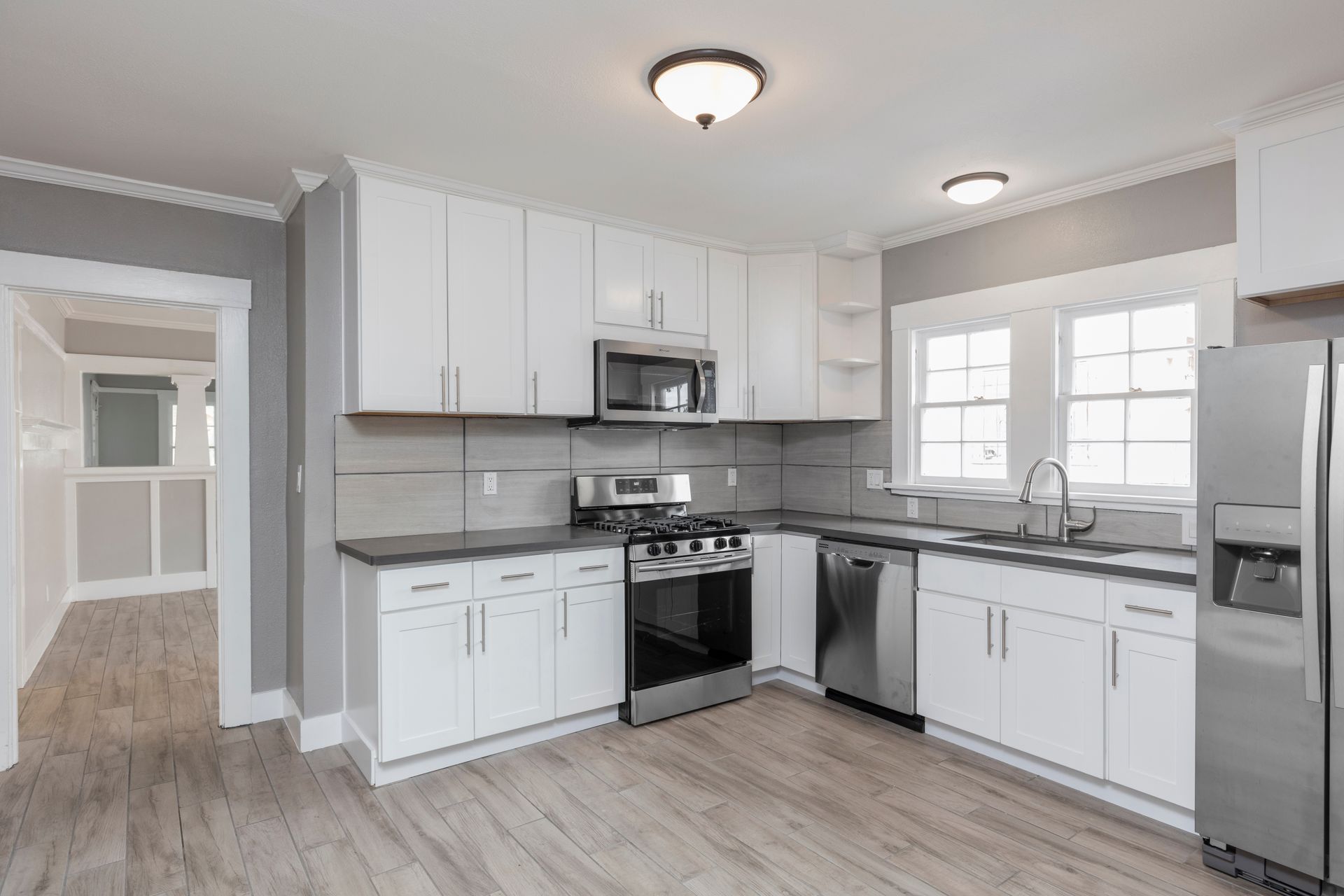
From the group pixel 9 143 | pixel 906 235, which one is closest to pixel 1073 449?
pixel 906 235

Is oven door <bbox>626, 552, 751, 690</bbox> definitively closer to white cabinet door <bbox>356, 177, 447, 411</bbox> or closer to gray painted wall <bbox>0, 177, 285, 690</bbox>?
white cabinet door <bbox>356, 177, 447, 411</bbox>

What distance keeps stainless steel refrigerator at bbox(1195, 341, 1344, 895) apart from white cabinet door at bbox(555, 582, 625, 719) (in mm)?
2251

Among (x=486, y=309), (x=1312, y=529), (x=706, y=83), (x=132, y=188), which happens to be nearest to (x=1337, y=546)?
(x=1312, y=529)

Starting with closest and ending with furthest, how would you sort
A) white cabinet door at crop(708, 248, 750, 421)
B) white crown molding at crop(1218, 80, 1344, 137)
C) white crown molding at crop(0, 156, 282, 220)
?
white crown molding at crop(1218, 80, 1344, 137) → white crown molding at crop(0, 156, 282, 220) → white cabinet door at crop(708, 248, 750, 421)

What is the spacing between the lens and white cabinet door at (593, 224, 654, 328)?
378cm

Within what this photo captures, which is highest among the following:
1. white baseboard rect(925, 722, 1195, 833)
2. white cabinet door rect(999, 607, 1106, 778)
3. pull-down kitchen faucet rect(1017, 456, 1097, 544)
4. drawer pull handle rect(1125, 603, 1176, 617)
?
pull-down kitchen faucet rect(1017, 456, 1097, 544)

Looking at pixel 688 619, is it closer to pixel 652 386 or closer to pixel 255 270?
pixel 652 386

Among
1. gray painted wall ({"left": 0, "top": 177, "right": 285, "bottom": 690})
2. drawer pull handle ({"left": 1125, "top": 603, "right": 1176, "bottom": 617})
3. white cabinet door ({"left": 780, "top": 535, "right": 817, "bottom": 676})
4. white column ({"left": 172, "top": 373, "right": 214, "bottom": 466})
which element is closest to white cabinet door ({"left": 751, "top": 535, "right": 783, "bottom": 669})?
white cabinet door ({"left": 780, "top": 535, "right": 817, "bottom": 676})

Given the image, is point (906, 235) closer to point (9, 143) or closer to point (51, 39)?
point (51, 39)

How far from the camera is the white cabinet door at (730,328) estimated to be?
4215mm

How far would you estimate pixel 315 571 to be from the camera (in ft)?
10.8

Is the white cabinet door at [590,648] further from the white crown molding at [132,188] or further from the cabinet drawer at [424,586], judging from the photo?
the white crown molding at [132,188]

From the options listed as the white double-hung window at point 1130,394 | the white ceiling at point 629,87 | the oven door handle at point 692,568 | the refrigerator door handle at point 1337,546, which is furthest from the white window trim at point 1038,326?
the oven door handle at point 692,568

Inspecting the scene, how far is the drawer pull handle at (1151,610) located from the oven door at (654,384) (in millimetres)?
2160
